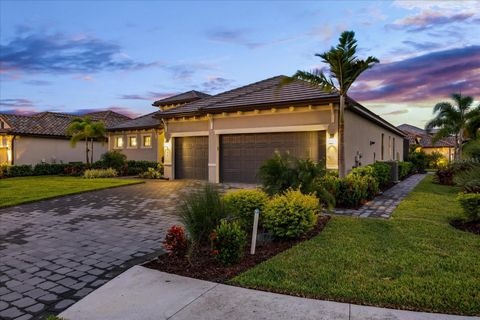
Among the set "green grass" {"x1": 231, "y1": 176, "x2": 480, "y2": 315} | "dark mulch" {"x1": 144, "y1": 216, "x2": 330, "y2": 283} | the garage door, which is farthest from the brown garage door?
"dark mulch" {"x1": 144, "y1": 216, "x2": 330, "y2": 283}

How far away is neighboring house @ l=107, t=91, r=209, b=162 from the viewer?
23.0m

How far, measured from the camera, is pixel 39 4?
474 inches

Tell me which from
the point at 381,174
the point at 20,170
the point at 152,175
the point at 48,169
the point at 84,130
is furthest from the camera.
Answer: the point at 48,169

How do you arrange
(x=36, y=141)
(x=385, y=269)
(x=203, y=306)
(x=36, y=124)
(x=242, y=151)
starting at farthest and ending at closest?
(x=36, y=124), (x=36, y=141), (x=242, y=151), (x=385, y=269), (x=203, y=306)

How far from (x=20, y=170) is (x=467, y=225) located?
26.2 metres

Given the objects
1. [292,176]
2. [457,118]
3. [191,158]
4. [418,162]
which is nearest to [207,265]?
[292,176]

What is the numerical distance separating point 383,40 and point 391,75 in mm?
7096

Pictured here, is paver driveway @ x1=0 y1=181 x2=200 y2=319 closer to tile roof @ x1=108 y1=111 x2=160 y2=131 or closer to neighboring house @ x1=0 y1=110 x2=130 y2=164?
tile roof @ x1=108 y1=111 x2=160 y2=131

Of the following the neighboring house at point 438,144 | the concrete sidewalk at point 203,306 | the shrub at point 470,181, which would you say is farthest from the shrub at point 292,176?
the neighboring house at point 438,144

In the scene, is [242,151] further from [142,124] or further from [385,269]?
[142,124]

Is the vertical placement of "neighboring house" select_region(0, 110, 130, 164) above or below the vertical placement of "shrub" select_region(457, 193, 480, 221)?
above

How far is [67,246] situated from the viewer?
5734 millimetres

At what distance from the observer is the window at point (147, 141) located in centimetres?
2362

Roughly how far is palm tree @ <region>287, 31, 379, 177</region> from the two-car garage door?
7.39 feet
